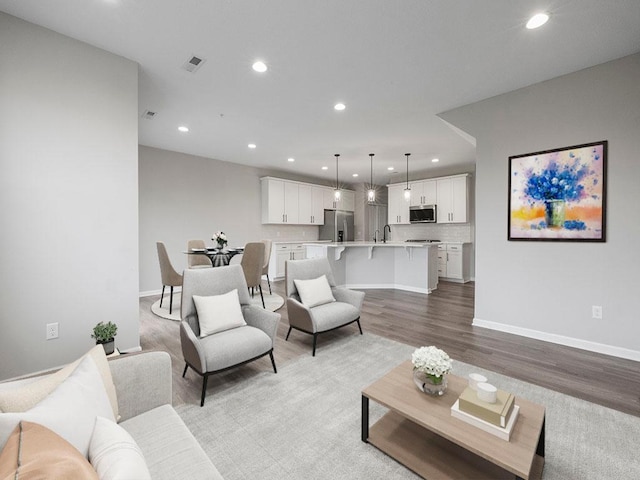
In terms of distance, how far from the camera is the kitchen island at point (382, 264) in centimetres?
557

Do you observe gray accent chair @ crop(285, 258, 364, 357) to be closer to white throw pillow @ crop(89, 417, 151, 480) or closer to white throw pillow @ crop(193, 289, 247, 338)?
white throw pillow @ crop(193, 289, 247, 338)

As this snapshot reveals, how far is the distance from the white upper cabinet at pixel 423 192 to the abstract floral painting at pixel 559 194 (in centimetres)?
395

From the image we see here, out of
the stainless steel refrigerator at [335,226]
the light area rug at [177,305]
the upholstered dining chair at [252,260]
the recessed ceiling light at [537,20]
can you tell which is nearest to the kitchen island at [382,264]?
the light area rug at [177,305]

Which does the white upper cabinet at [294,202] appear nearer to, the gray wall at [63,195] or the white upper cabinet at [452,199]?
the white upper cabinet at [452,199]

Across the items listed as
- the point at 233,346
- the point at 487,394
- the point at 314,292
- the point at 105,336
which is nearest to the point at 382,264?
the point at 314,292

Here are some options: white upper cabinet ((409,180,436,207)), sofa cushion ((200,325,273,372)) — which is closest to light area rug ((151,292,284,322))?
sofa cushion ((200,325,273,372))

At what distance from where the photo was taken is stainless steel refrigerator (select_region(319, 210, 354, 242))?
8398 millimetres

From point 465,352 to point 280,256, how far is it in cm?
488

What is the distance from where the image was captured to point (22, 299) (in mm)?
2277

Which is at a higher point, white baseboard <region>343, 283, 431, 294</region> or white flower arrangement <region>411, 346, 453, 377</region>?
white flower arrangement <region>411, 346, 453, 377</region>

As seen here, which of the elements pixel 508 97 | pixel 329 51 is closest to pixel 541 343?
pixel 508 97

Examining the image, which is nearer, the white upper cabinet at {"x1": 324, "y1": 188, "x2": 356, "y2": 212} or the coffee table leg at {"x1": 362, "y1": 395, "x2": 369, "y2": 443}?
the coffee table leg at {"x1": 362, "y1": 395, "x2": 369, "y2": 443}

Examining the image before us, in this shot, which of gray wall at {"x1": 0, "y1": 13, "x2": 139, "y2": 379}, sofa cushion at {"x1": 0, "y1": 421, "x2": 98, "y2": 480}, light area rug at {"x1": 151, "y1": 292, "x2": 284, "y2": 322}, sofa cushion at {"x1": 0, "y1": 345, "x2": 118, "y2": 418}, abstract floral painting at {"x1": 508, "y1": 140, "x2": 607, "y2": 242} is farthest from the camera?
light area rug at {"x1": 151, "y1": 292, "x2": 284, "y2": 322}

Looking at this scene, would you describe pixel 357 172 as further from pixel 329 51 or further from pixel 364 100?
pixel 329 51
